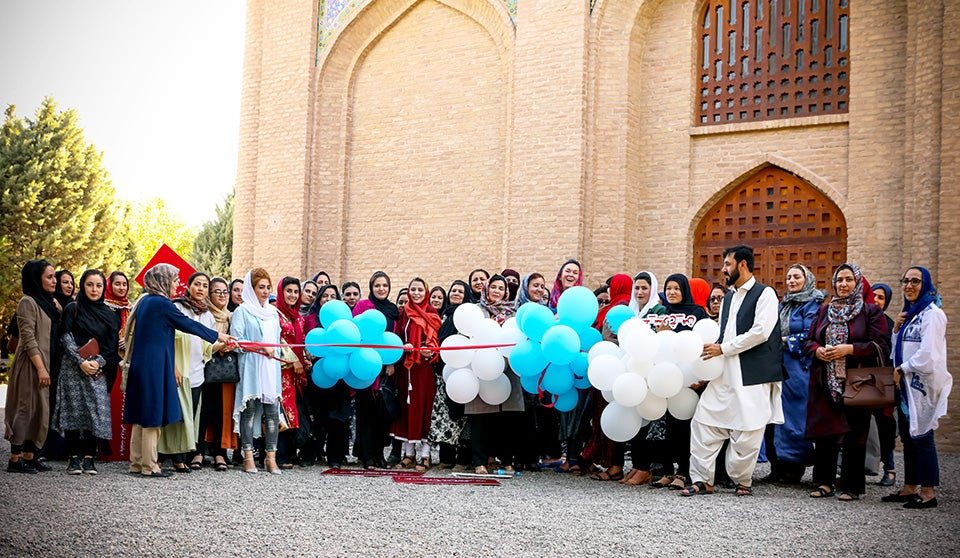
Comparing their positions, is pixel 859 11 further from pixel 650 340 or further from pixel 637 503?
pixel 637 503

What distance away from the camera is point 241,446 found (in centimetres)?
790

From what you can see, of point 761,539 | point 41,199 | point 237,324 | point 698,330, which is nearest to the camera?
point 761,539

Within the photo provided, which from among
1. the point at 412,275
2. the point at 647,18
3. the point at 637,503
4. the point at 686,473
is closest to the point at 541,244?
the point at 412,275

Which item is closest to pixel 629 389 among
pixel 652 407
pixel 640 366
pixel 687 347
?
pixel 640 366

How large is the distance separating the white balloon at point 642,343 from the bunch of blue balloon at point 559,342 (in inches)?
17.4

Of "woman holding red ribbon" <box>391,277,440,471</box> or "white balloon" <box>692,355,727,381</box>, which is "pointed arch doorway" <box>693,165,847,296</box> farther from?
"woman holding red ribbon" <box>391,277,440,471</box>

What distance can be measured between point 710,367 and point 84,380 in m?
5.00

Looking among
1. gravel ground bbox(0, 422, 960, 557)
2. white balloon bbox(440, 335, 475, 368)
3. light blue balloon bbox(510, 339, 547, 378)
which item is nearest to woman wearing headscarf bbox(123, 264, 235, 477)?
gravel ground bbox(0, 422, 960, 557)

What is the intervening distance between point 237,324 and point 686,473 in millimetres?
3969

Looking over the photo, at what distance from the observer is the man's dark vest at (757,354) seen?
6730 millimetres

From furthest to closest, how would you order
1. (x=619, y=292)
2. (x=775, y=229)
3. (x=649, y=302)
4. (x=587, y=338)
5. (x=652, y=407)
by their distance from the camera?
(x=775, y=229) → (x=619, y=292) → (x=649, y=302) → (x=587, y=338) → (x=652, y=407)

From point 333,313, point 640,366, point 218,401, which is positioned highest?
point 333,313

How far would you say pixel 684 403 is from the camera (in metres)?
7.05

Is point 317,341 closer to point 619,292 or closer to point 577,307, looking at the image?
point 577,307
